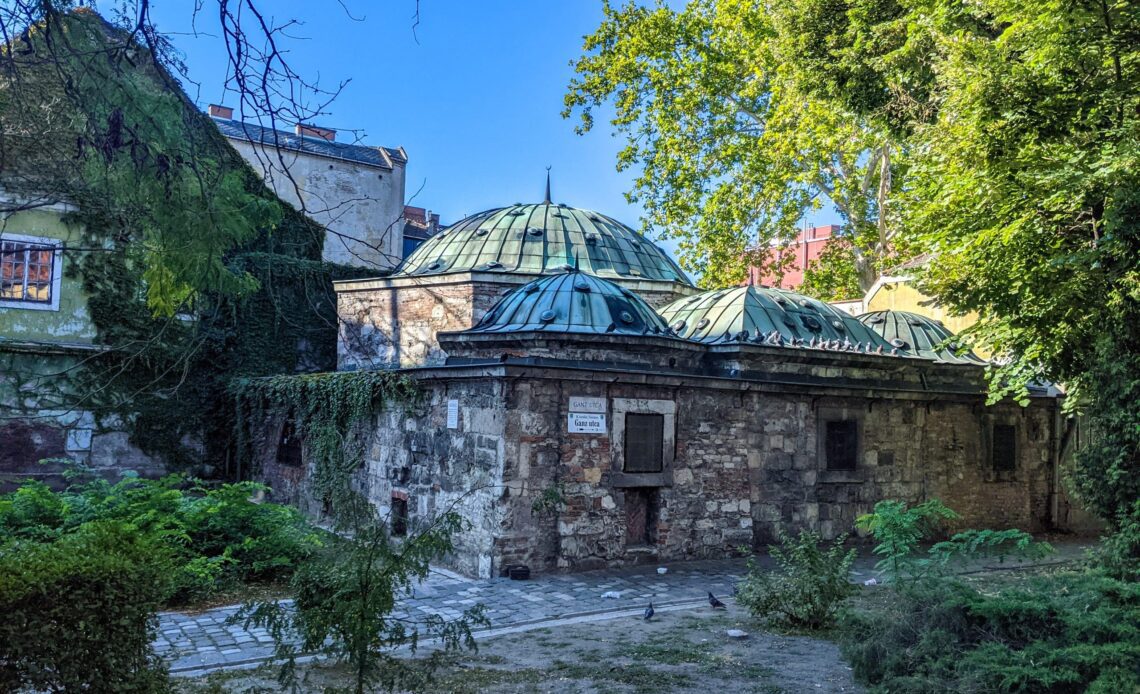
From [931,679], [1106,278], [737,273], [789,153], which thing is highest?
[789,153]

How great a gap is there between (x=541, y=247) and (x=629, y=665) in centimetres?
1226

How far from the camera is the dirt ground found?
6.15 meters

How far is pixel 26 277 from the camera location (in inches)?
671

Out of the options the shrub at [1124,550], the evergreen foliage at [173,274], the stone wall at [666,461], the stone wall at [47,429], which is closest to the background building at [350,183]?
the evergreen foliage at [173,274]

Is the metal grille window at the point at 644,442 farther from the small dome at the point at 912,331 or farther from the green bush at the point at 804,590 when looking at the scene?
the small dome at the point at 912,331

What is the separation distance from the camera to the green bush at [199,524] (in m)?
9.25

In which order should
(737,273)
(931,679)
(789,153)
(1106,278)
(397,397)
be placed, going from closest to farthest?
(931,679)
(1106,278)
(397,397)
(789,153)
(737,273)

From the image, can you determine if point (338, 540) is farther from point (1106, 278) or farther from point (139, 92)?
point (1106, 278)

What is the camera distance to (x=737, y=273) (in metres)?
22.2

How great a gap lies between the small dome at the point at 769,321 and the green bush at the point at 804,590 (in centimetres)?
569

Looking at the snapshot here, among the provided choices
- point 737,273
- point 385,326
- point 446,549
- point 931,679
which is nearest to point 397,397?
point 385,326

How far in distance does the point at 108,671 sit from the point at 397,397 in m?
7.86

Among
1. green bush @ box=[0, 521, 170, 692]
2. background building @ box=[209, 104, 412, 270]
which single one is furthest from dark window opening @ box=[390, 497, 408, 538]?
background building @ box=[209, 104, 412, 270]

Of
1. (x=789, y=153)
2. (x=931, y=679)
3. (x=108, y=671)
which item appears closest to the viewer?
(x=108, y=671)
